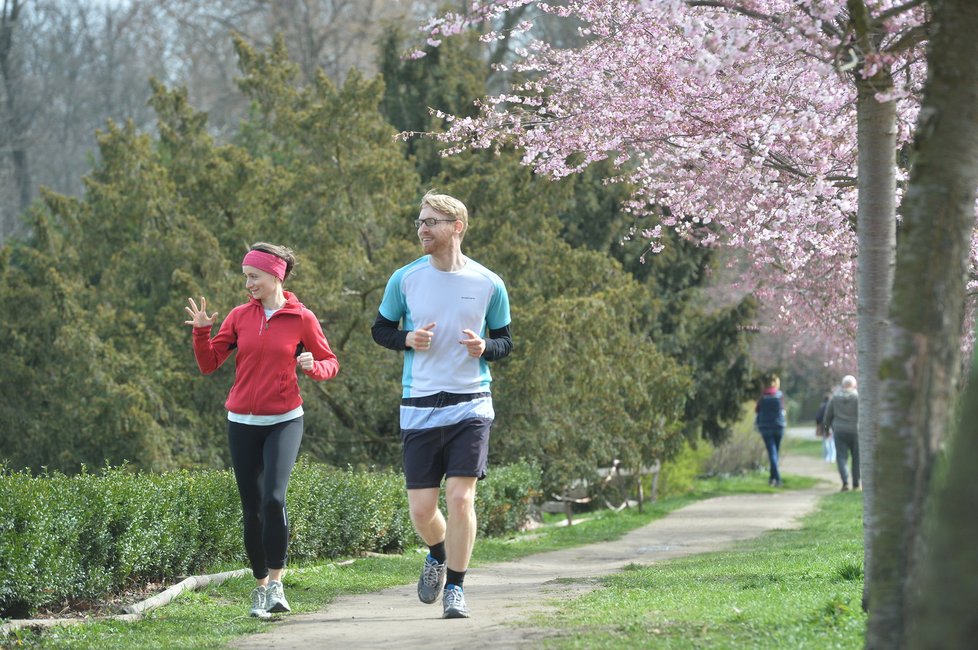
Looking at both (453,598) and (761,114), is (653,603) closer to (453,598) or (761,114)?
(453,598)

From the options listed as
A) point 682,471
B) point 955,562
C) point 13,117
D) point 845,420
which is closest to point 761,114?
point 955,562

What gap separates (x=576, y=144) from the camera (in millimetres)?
9750

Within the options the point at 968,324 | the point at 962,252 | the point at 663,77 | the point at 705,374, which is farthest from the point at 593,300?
the point at 962,252

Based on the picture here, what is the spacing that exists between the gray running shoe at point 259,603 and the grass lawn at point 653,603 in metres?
0.09

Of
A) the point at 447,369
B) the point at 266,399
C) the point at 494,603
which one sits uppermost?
the point at 447,369

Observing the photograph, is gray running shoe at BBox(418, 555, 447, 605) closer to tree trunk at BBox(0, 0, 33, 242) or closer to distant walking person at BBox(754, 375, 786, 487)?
distant walking person at BBox(754, 375, 786, 487)

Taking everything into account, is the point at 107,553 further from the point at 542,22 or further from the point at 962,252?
the point at 542,22

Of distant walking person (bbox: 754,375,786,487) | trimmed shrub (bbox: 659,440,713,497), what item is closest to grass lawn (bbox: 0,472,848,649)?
trimmed shrub (bbox: 659,440,713,497)

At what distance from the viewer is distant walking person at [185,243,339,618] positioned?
6523mm

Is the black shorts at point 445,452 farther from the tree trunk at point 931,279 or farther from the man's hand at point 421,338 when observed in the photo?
the tree trunk at point 931,279

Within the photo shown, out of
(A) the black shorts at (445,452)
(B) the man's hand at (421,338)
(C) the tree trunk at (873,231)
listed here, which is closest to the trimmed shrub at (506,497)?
(A) the black shorts at (445,452)

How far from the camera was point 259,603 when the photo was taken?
6.57 m

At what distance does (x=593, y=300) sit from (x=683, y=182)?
431 centimetres

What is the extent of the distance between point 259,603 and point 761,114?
4.27 meters
